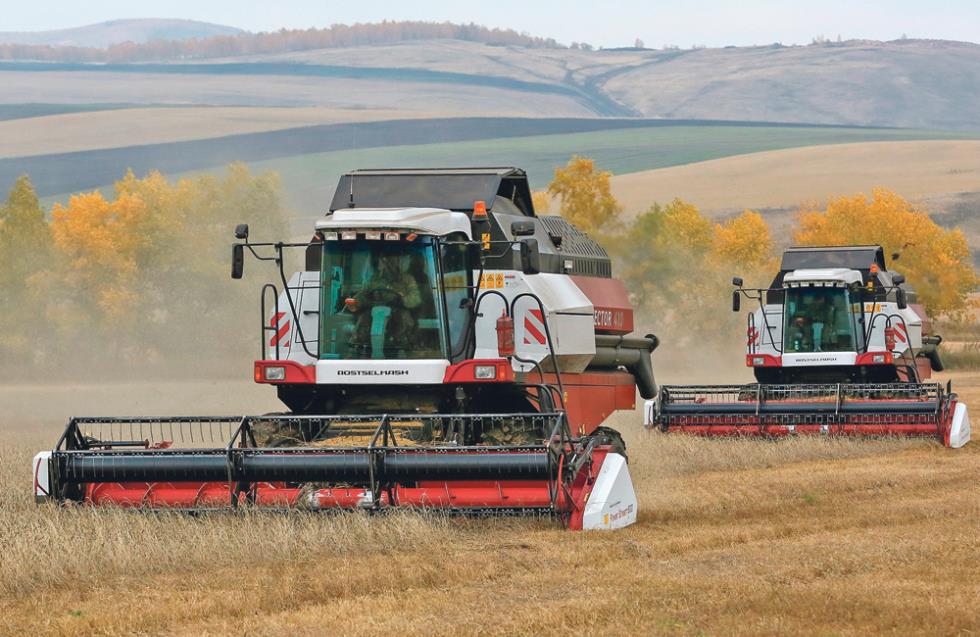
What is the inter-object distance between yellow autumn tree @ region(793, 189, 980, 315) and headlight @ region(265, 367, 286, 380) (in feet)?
142

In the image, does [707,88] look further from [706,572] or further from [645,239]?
[706,572]

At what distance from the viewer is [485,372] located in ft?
41.1

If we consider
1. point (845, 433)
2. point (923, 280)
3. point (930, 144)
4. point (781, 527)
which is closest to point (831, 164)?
point (930, 144)

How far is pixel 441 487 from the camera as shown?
36.0 ft

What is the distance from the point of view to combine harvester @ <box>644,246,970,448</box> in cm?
1912

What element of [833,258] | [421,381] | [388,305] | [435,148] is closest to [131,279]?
[833,258]

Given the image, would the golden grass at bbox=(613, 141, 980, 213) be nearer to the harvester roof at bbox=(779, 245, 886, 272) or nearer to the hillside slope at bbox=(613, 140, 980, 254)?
the hillside slope at bbox=(613, 140, 980, 254)

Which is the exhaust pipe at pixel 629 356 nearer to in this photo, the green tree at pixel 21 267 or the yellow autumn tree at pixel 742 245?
the green tree at pixel 21 267

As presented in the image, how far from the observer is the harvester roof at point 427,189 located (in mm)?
14594

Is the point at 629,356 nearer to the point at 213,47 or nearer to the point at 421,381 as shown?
the point at 421,381

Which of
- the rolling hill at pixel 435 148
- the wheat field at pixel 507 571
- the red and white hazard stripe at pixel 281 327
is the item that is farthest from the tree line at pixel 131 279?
the wheat field at pixel 507 571

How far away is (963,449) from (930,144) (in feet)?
380

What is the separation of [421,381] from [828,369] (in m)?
12.8

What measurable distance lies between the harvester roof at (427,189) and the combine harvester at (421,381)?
2 centimetres
